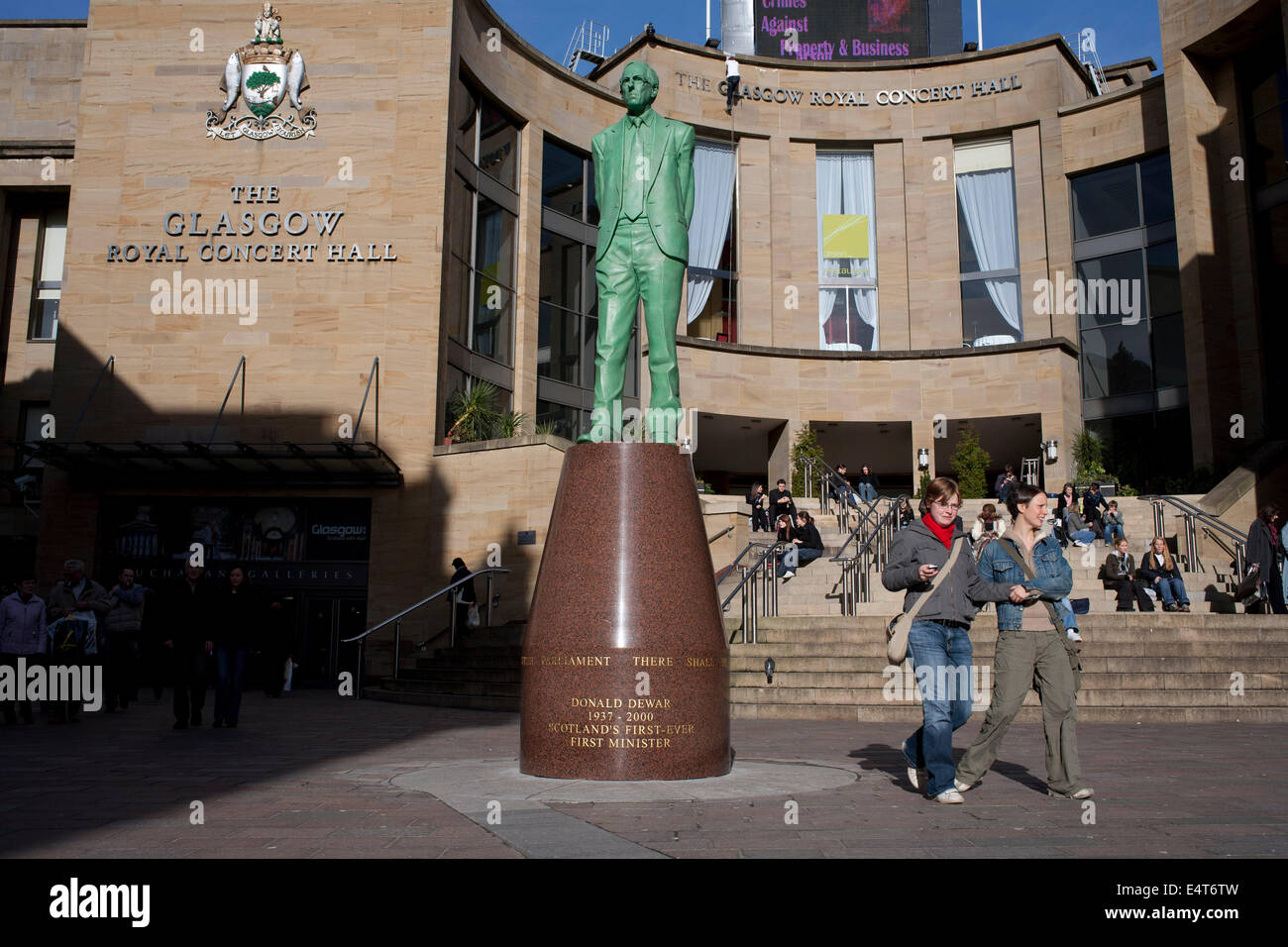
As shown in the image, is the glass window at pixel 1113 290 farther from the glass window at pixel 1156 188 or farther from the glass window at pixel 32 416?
the glass window at pixel 32 416

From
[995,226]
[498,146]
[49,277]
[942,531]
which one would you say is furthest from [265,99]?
[942,531]

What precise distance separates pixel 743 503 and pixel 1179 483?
38.3 feet

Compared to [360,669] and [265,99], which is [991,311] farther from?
[360,669]

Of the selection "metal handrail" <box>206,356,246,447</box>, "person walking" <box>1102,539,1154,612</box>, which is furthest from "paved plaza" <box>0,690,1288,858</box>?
"metal handrail" <box>206,356,246,447</box>

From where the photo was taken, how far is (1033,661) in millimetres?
6152

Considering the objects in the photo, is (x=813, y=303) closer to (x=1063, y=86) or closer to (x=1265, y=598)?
(x=1063, y=86)

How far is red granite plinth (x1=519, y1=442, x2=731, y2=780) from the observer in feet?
23.3

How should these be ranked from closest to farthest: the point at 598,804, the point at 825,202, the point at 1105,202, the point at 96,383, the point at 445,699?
the point at 598,804
the point at 445,699
the point at 96,383
the point at 1105,202
the point at 825,202

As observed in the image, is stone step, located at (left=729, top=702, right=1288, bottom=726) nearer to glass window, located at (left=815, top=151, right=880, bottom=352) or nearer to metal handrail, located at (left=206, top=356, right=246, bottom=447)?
metal handrail, located at (left=206, top=356, right=246, bottom=447)

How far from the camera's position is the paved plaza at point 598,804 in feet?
15.2

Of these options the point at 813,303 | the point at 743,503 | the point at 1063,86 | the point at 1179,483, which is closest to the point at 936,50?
the point at 1063,86

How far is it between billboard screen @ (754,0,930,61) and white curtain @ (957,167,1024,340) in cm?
642

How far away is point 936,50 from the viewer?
3791cm

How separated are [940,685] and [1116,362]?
2795 cm
